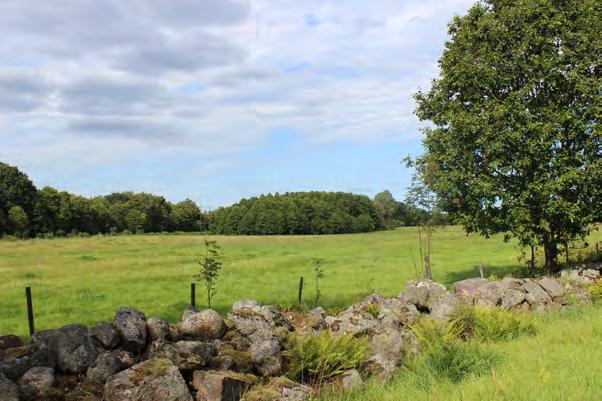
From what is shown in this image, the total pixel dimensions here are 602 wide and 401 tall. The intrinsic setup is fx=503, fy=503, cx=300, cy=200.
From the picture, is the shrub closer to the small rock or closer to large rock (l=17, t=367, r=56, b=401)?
large rock (l=17, t=367, r=56, b=401)

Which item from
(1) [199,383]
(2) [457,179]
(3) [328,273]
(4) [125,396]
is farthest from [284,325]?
(3) [328,273]

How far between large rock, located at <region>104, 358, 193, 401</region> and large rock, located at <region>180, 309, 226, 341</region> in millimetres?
2194

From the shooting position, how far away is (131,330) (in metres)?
8.81

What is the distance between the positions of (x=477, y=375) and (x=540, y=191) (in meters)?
15.3

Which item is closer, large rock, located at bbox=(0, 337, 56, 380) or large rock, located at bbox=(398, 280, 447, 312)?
large rock, located at bbox=(0, 337, 56, 380)

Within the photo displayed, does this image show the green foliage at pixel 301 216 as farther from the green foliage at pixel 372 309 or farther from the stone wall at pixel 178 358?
the stone wall at pixel 178 358

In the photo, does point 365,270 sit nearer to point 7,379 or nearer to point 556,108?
point 556,108

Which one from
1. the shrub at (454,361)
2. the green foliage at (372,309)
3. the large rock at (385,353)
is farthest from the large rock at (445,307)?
the large rock at (385,353)

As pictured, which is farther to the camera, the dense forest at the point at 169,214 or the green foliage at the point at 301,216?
the green foliage at the point at 301,216

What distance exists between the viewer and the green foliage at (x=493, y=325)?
12.0 meters

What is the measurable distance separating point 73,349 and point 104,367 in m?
0.61

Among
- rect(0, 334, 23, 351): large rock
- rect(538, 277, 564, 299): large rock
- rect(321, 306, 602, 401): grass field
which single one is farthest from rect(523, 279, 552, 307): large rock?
rect(0, 334, 23, 351): large rock

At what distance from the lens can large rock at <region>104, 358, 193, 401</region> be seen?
270 inches

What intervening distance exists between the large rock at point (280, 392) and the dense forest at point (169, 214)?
9081 cm
